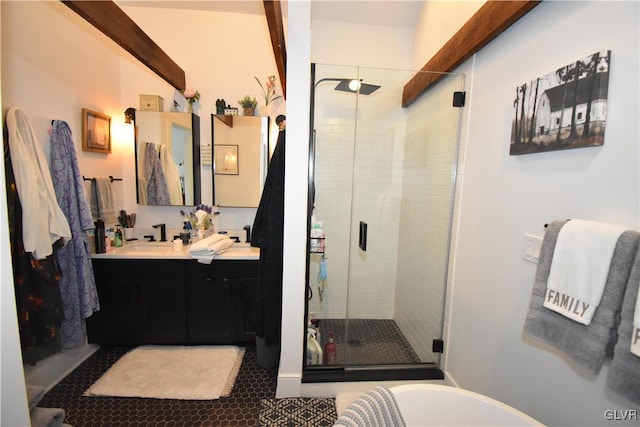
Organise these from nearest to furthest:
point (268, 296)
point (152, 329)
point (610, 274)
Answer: point (610, 274) → point (268, 296) → point (152, 329)

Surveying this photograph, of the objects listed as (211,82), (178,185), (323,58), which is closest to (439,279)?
(323,58)

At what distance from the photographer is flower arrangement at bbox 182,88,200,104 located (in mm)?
2486

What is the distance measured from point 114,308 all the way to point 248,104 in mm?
2131

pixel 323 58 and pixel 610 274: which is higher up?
pixel 323 58

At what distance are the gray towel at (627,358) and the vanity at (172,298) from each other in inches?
81.5

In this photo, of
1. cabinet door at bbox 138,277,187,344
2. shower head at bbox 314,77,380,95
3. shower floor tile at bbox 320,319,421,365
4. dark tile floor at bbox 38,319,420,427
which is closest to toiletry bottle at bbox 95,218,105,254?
cabinet door at bbox 138,277,187,344

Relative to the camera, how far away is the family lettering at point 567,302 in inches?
35.7

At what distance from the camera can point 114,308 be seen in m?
2.20

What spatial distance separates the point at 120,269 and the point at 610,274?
2.90 m

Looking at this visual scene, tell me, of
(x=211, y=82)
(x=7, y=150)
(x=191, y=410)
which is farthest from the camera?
(x=211, y=82)

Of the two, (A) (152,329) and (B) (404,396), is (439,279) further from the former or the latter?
(A) (152,329)

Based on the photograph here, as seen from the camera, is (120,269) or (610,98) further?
(120,269)

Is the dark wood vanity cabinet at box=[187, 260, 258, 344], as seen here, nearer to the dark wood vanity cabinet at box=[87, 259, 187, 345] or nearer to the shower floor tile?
the dark wood vanity cabinet at box=[87, 259, 187, 345]

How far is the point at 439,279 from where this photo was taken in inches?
80.7
